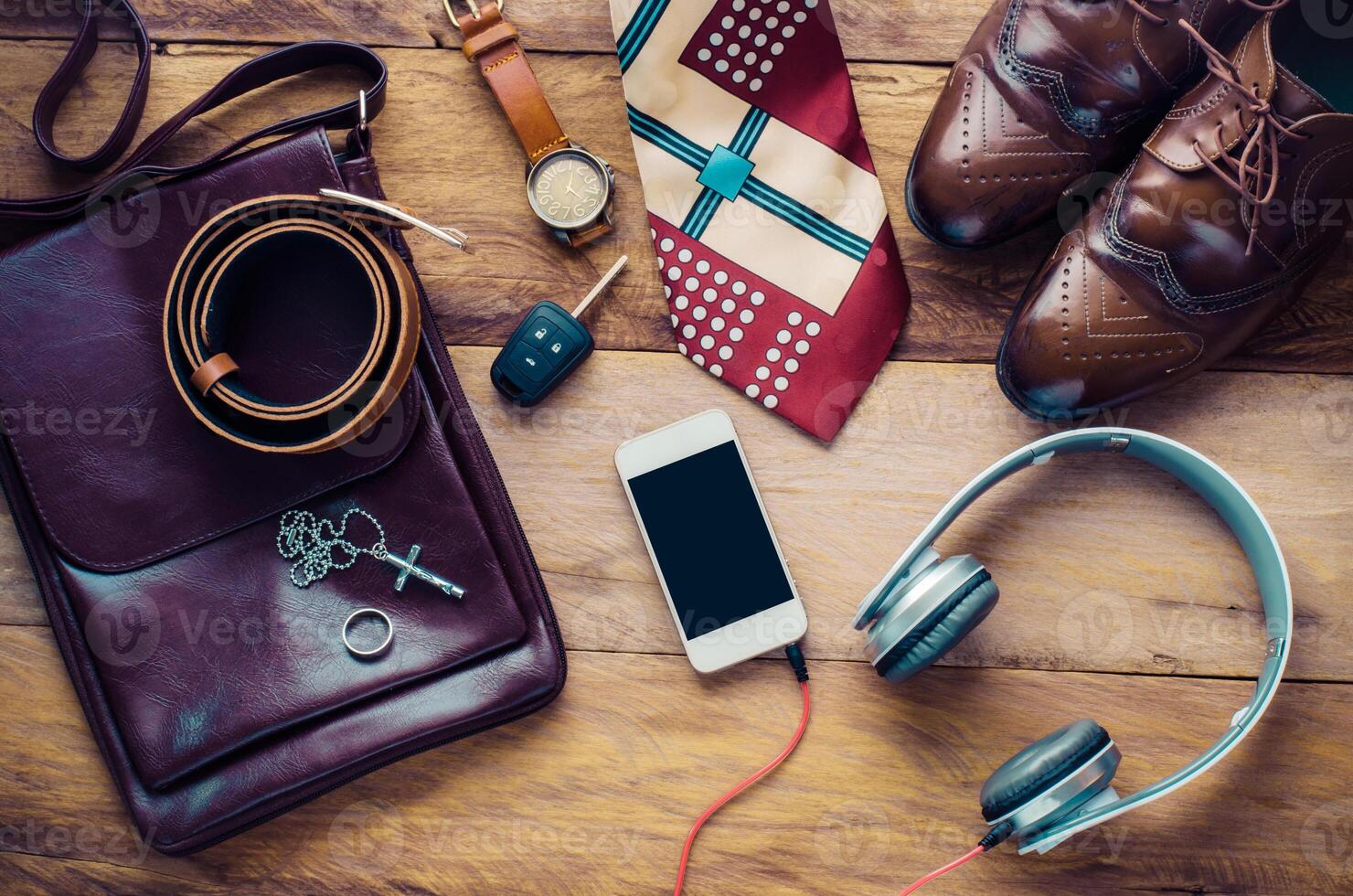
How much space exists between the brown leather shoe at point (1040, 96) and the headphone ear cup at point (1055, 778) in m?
0.44

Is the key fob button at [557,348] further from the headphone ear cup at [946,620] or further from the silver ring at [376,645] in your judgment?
the headphone ear cup at [946,620]

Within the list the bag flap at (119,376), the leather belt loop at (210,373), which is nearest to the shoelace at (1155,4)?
the bag flap at (119,376)

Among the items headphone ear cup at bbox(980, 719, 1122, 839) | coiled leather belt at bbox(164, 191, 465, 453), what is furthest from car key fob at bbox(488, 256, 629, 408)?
headphone ear cup at bbox(980, 719, 1122, 839)

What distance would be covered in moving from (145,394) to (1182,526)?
0.93m

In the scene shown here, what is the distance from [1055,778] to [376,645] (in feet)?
1.84

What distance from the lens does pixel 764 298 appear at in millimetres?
850

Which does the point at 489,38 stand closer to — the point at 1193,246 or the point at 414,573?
the point at 414,573

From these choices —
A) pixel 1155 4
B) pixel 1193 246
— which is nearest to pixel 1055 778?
pixel 1193 246

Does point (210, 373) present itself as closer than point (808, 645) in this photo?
Yes

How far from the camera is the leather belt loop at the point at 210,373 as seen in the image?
2.25 feet

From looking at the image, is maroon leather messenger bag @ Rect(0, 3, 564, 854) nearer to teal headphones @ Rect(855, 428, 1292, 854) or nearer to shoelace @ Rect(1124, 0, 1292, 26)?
teal headphones @ Rect(855, 428, 1292, 854)

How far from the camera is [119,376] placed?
2.41 ft

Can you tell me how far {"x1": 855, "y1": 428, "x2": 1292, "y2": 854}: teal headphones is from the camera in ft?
2.25

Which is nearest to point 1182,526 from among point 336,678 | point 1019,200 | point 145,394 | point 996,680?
point 996,680
